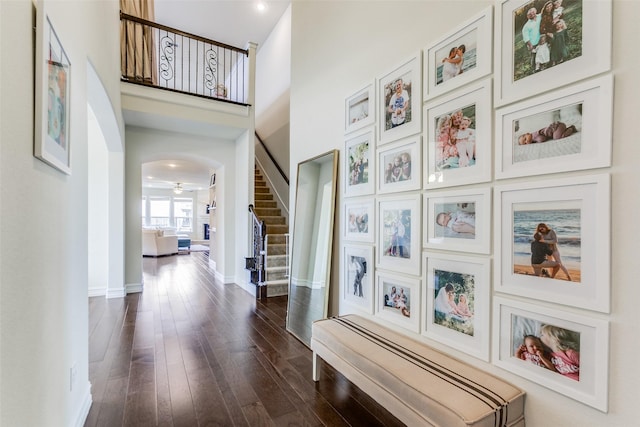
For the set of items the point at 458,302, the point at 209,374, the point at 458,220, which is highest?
the point at 458,220

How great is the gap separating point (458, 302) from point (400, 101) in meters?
1.32

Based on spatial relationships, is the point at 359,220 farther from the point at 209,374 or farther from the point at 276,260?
the point at 276,260

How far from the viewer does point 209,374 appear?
7.80ft

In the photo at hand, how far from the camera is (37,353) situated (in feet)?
3.84

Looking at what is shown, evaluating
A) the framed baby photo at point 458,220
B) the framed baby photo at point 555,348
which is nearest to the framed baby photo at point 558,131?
the framed baby photo at point 458,220

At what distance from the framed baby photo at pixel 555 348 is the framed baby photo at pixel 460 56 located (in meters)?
1.17

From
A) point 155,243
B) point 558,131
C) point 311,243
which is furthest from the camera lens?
point 155,243

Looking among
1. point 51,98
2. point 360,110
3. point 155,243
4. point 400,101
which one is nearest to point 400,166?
point 400,101

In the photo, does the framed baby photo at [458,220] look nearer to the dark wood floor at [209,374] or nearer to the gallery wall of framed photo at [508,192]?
the gallery wall of framed photo at [508,192]

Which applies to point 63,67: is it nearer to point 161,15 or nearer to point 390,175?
point 390,175

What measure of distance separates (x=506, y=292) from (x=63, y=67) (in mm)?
2425

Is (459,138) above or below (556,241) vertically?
above

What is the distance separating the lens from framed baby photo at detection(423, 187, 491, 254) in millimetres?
1484

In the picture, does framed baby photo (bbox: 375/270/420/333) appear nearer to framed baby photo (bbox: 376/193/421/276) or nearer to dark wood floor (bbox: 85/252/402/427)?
framed baby photo (bbox: 376/193/421/276)
